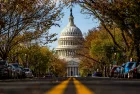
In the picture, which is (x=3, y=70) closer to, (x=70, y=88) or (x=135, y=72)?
(x=135, y=72)

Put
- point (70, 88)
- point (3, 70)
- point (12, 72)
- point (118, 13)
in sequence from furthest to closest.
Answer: point (118, 13) → point (12, 72) → point (3, 70) → point (70, 88)

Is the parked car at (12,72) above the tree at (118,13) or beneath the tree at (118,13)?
beneath

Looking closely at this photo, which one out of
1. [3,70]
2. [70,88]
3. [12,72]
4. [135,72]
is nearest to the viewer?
[70,88]

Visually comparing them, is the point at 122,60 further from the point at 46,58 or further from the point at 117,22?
the point at 117,22

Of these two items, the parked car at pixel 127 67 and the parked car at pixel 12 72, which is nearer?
the parked car at pixel 12 72

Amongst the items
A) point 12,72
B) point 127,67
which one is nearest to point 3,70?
point 12,72

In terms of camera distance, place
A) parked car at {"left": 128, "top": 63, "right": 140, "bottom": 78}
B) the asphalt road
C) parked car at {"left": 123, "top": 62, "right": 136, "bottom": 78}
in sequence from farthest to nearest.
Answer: parked car at {"left": 123, "top": 62, "right": 136, "bottom": 78}
parked car at {"left": 128, "top": 63, "right": 140, "bottom": 78}
the asphalt road

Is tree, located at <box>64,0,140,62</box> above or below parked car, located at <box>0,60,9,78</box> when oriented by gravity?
above

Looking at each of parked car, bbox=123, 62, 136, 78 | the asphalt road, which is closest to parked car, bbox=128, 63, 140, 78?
parked car, bbox=123, 62, 136, 78

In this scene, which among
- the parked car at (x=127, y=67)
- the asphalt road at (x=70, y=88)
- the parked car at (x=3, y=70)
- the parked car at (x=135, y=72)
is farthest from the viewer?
the parked car at (x=127, y=67)

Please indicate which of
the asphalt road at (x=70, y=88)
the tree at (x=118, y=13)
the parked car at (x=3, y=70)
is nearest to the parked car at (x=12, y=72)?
the parked car at (x=3, y=70)

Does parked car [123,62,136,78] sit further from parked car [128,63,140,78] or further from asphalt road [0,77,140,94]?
asphalt road [0,77,140,94]

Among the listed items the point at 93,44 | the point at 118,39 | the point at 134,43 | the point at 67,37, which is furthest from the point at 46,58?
the point at 67,37

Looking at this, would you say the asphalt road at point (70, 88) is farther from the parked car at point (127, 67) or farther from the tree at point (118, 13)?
the parked car at point (127, 67)
